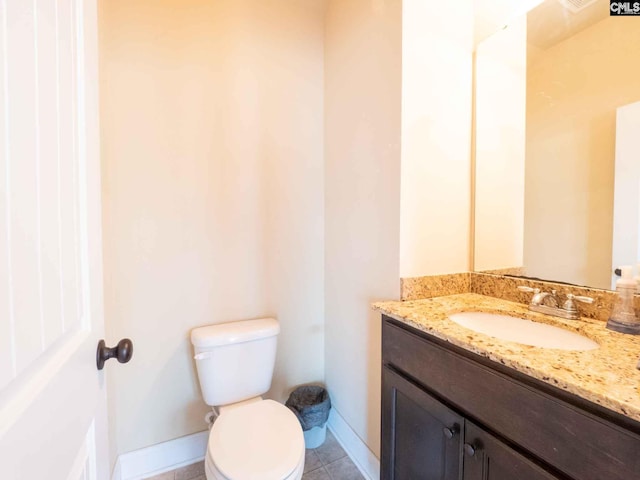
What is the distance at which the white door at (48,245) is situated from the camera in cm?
34

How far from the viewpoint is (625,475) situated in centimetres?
52

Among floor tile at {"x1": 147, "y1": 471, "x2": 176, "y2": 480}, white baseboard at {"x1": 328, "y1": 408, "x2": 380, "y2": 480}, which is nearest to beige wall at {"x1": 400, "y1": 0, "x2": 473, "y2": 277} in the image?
white baseboard at {"x1": 328, "y1": 408, "x2": 380, "y2": 480}

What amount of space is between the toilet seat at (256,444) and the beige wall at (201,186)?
456 mm

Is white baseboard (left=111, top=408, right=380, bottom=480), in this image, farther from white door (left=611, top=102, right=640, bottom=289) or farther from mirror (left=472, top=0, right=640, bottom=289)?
white door (left=611, top=102, right=640, bottom=289)

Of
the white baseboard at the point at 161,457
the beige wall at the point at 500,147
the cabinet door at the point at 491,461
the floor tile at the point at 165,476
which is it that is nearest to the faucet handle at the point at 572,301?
the beige wall at the point at 500,147

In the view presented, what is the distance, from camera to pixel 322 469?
1.49 meters

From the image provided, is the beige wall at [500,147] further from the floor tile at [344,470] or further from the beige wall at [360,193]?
the floor tile at [344,470]

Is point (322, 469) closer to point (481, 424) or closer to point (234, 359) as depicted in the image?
point (234, 359)

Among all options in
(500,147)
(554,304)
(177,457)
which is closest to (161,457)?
(177,457)

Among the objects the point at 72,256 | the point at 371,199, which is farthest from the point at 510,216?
the point at 72,256

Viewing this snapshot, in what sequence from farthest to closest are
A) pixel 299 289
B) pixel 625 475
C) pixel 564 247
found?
pixel 299 289 → pixel 564 247 → pixel 625 475

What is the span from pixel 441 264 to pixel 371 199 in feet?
1.42

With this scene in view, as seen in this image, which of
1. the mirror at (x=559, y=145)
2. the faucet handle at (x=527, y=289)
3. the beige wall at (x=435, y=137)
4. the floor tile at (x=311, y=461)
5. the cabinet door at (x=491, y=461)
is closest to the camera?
the cabinet door at (x=491, y=461)

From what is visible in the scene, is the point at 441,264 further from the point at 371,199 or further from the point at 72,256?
the point at 72,256
